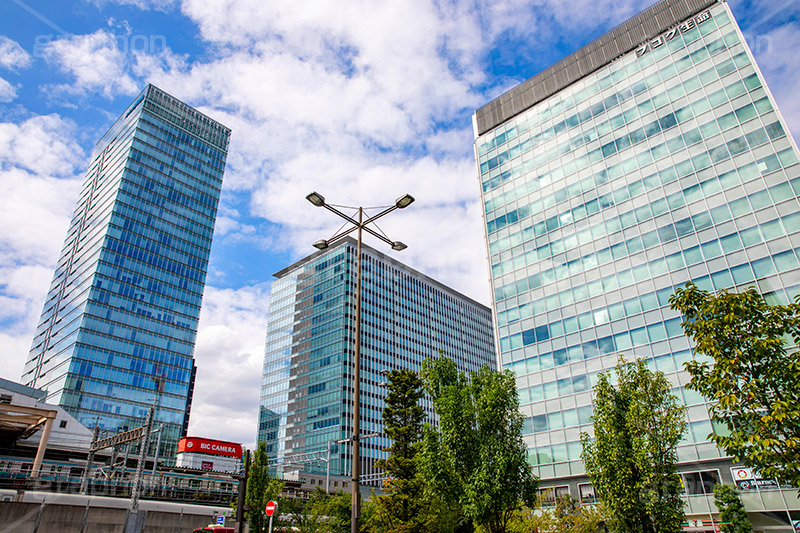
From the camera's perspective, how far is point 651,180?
43.9m

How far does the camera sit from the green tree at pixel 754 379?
10.9 meters

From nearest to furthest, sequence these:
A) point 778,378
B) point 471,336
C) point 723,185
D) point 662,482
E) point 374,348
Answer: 1. point 778,378
2. point 662,482
3. point 723,185
4. point 374,348
5. point 471,336

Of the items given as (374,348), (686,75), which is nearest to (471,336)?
(374,348)

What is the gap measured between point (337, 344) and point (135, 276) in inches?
1866

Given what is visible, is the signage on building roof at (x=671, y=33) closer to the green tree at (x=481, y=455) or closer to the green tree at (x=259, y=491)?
the green tree at (x=481, y=455)

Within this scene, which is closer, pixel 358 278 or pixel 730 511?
pixel 358 278

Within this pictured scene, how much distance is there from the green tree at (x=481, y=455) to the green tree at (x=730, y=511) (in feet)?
56.0

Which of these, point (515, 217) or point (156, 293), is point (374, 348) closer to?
point (156, 293)

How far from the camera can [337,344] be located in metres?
115

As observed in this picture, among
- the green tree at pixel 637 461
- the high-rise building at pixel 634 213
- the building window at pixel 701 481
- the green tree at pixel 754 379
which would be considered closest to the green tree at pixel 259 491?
the high-rise building at pixel 634 213

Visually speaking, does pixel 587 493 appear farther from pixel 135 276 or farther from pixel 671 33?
pixel 135 276

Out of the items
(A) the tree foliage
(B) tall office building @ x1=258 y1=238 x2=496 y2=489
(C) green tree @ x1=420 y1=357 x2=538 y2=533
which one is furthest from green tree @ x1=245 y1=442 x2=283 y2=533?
(B) tall office building @ x1=258 y1=238 x2=496 y2=489

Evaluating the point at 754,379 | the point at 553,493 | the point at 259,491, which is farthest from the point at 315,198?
the point at 553,493

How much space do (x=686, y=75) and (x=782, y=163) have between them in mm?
13205
